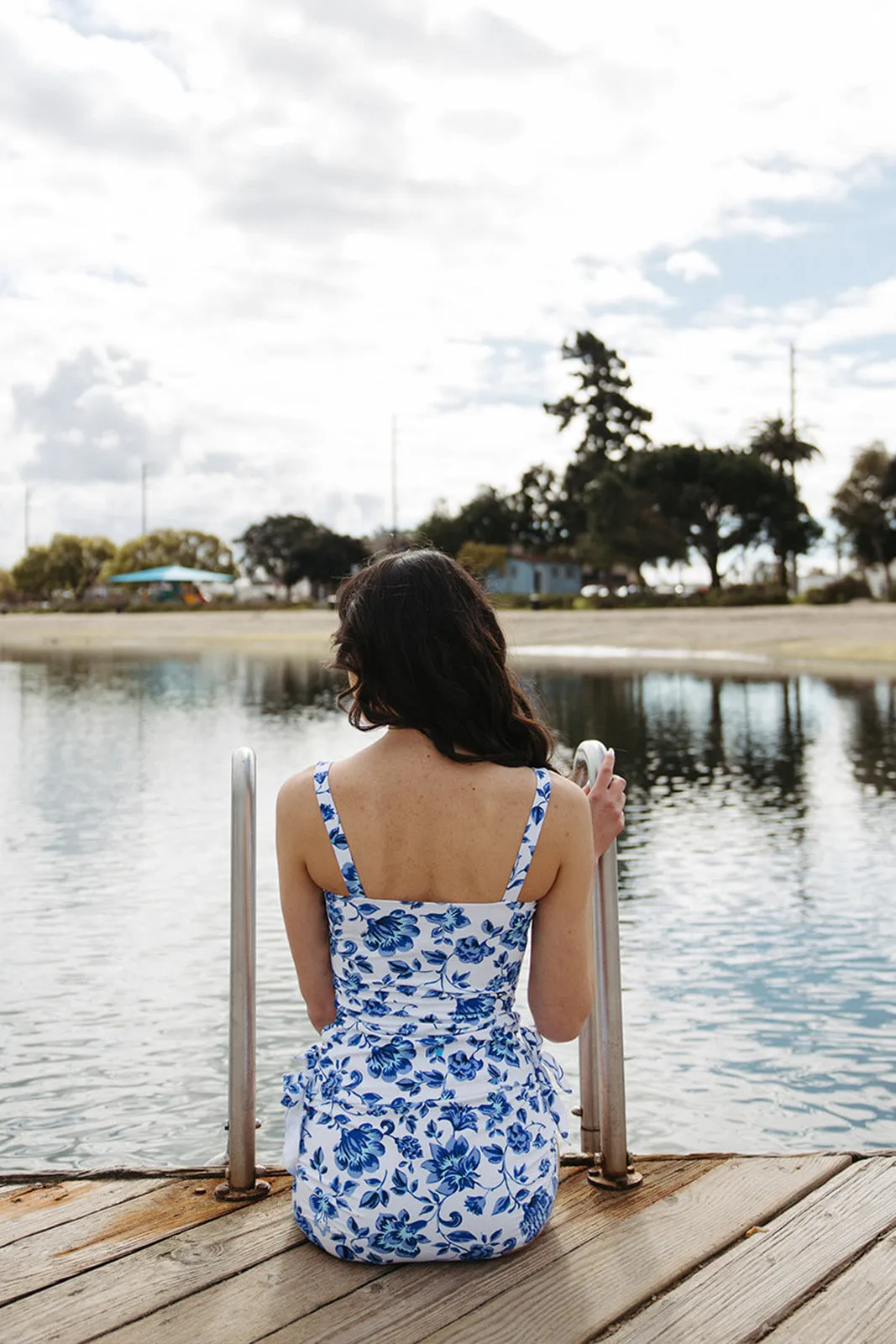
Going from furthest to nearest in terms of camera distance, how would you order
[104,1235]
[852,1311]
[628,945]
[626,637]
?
[626,637], [628,945], [104,1235], [852,1311]

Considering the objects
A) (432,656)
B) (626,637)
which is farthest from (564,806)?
(626,637)

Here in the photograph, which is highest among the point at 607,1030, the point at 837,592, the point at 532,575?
the point at 532,575

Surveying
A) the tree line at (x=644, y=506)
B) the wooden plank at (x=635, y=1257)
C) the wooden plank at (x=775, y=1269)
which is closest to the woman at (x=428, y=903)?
the wooden plank at (x=635, y=1257)

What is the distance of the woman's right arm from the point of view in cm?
239

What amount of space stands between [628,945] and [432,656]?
18.3 ft

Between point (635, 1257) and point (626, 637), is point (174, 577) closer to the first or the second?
point (626, 637)

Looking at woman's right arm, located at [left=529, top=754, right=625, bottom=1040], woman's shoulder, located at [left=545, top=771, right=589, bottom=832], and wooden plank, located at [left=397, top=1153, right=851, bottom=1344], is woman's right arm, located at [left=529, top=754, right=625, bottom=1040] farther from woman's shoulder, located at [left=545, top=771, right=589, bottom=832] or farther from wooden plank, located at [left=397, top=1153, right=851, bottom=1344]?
wooden plank, located at [left=397, top=1153, right=851, bottom=1344]

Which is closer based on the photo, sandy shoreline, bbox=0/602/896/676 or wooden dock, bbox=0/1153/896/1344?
Result: wooden dock, bbox=0/1153/896/1344

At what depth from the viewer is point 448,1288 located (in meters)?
2.33

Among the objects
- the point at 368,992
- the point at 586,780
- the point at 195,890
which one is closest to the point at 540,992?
the point at 368,992

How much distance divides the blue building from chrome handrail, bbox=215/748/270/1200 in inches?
2753

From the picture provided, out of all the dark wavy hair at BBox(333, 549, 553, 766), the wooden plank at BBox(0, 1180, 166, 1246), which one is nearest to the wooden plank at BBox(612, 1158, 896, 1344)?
the dark wavy hair at BBox(333, 549, 553, 766)

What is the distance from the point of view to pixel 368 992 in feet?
7.96

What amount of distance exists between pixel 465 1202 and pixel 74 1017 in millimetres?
4541
